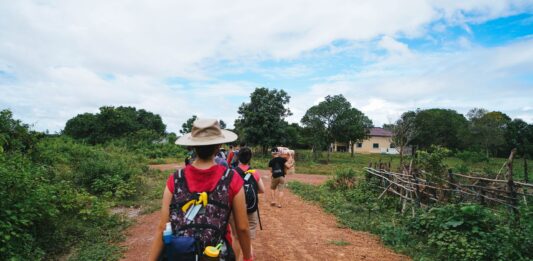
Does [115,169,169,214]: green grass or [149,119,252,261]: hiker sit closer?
[149,119,252,261]: hiker

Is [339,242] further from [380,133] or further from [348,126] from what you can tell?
[380,133]

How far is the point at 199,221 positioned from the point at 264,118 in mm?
28489

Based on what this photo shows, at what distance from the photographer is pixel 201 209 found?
6.93ft

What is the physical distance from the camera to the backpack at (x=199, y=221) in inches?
80.6

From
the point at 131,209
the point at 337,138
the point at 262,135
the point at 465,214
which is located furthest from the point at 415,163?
the point at 337,138

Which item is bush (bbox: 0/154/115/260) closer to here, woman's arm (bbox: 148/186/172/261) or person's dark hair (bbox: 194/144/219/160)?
woman's arm (bbox: 148/186/172/261)

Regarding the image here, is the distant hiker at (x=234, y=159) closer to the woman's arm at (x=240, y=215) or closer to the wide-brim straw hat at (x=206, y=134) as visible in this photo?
the wide-brim straw hat at (x=206, y=134)

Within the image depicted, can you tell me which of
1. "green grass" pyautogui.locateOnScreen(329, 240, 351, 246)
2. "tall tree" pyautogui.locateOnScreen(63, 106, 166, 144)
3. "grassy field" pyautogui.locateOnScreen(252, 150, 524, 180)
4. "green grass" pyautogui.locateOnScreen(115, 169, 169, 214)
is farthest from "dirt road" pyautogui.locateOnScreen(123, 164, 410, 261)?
"tall tree" pyautogui.locateOnScreen(63, 106, 166, 144)

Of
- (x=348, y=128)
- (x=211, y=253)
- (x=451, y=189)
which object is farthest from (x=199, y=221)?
(x=348, y=128)

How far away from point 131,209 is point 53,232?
3.55 metres

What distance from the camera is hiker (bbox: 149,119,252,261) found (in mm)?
2072

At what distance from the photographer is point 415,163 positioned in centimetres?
1049

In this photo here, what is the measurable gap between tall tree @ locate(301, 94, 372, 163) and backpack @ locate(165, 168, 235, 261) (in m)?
33.2

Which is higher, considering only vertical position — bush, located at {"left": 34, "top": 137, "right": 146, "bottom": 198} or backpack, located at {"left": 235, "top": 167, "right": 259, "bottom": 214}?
backpack, located at {"left": 235, "top": 167, "right": 259, "bottom": 214}
